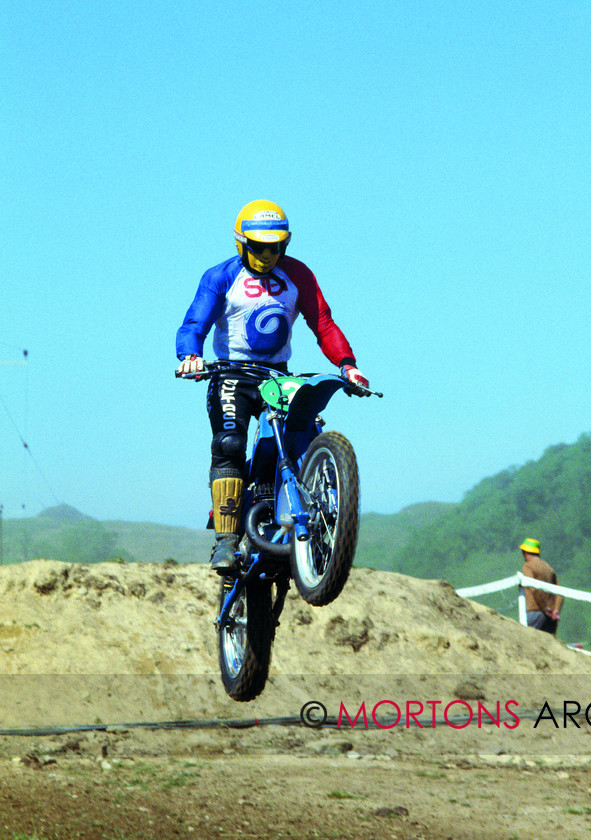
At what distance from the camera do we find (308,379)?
616 cm

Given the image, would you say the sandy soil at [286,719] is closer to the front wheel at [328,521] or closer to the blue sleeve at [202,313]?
the front wheel at [328,521]

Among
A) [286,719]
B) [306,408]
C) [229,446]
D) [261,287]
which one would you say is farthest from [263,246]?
[286,719]

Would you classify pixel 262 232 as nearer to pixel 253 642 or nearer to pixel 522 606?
pixel 253 642

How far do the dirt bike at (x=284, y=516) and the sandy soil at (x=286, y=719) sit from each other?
1.61m

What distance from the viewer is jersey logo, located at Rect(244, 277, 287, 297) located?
6945 millimetres

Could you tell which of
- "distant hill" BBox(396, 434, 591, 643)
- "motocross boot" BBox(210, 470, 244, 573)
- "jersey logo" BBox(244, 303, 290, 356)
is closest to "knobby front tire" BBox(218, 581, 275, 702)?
"motocross boot" BBox(210, 470, 244, 573)

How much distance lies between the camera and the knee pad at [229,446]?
22.5 feet

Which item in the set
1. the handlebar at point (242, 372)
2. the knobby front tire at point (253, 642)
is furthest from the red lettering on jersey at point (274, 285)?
the knobby front tire at point (253, 642)

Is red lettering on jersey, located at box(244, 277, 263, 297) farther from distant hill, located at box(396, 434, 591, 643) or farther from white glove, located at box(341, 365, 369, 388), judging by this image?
distant hill, located at box(396, 434, 591, 643)

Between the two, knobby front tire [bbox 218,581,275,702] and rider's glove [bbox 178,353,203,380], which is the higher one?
rider's glove [bbox 178,353,203,380]

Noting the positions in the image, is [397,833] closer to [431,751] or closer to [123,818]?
[123,818]

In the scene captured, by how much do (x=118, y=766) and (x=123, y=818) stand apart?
2.22m

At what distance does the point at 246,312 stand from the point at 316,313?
23.1 inches

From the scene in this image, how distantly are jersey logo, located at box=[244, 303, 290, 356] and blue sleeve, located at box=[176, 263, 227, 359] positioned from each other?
28 centimetres
